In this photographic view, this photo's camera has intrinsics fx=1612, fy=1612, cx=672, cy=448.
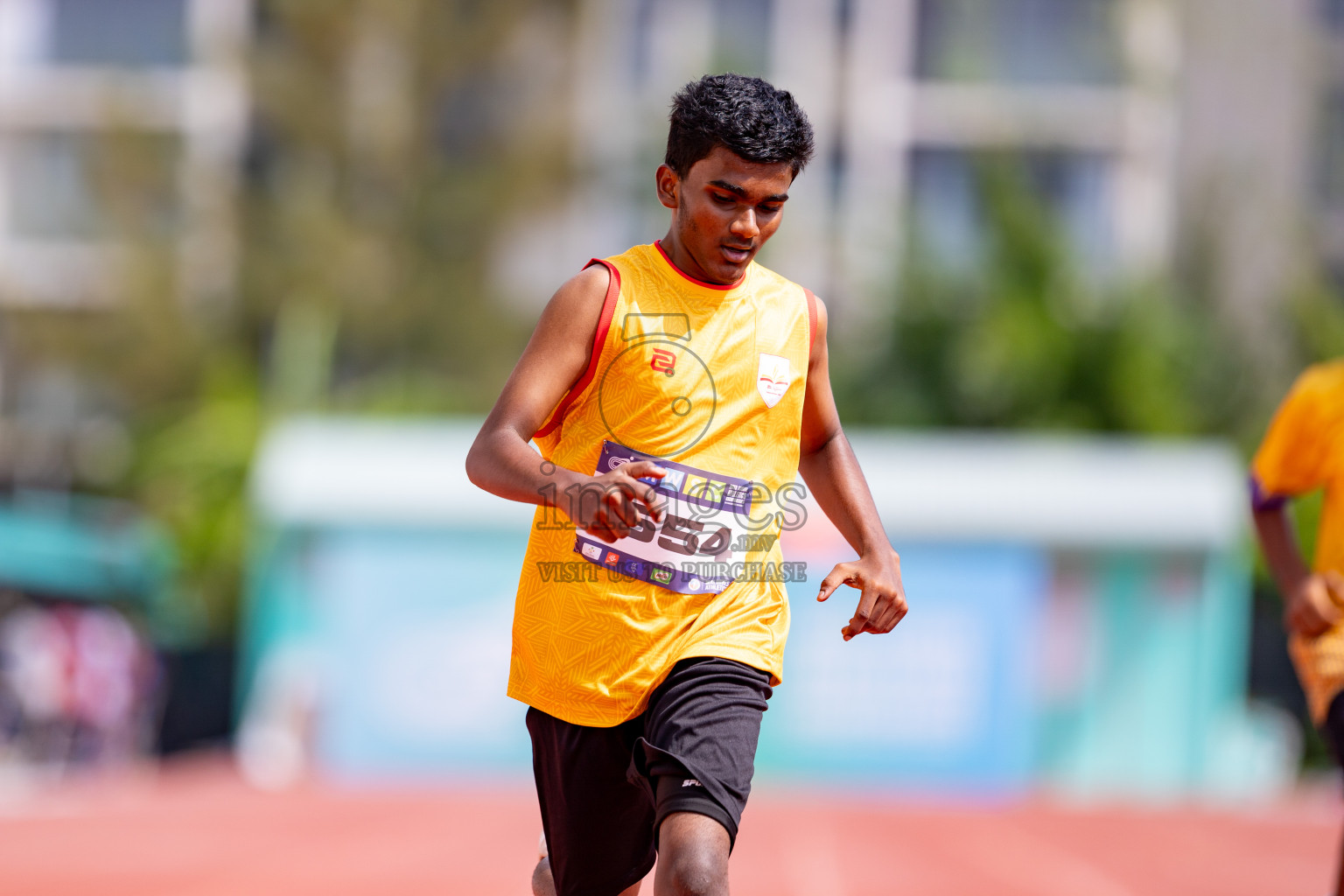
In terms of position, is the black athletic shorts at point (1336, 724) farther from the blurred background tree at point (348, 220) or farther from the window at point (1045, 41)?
the window at point (1045, 41)

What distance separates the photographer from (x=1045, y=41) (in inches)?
1125

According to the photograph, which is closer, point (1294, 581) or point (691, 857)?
point (691, 857)

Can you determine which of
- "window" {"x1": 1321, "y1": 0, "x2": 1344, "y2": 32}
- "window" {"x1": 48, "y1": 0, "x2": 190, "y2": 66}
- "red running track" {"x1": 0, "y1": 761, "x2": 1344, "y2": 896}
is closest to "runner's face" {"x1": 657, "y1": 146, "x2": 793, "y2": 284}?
"red running track" {"x1": 0, "y1": 761, "x2": 1344, "y2": 896}

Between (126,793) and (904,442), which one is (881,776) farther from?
(126,793)

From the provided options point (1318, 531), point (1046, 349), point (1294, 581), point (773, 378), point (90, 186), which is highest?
point (773, 378)

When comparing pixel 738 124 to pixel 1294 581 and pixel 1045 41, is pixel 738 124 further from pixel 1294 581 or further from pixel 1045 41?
pixel 1045 41

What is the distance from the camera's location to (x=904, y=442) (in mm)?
15070

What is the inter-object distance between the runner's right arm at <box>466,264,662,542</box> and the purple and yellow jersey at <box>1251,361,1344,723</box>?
2.10m

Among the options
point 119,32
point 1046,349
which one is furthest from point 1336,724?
point 119,32

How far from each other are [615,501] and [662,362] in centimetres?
52

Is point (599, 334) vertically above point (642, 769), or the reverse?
point (599, 334)

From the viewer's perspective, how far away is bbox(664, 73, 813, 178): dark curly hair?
10.2 ft

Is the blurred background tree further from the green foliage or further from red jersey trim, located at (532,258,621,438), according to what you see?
red jersey trim, located at (532,258,621,438)

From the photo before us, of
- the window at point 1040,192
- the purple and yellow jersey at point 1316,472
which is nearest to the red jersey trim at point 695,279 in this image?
the purple and yellow jersey at point 1316,472
